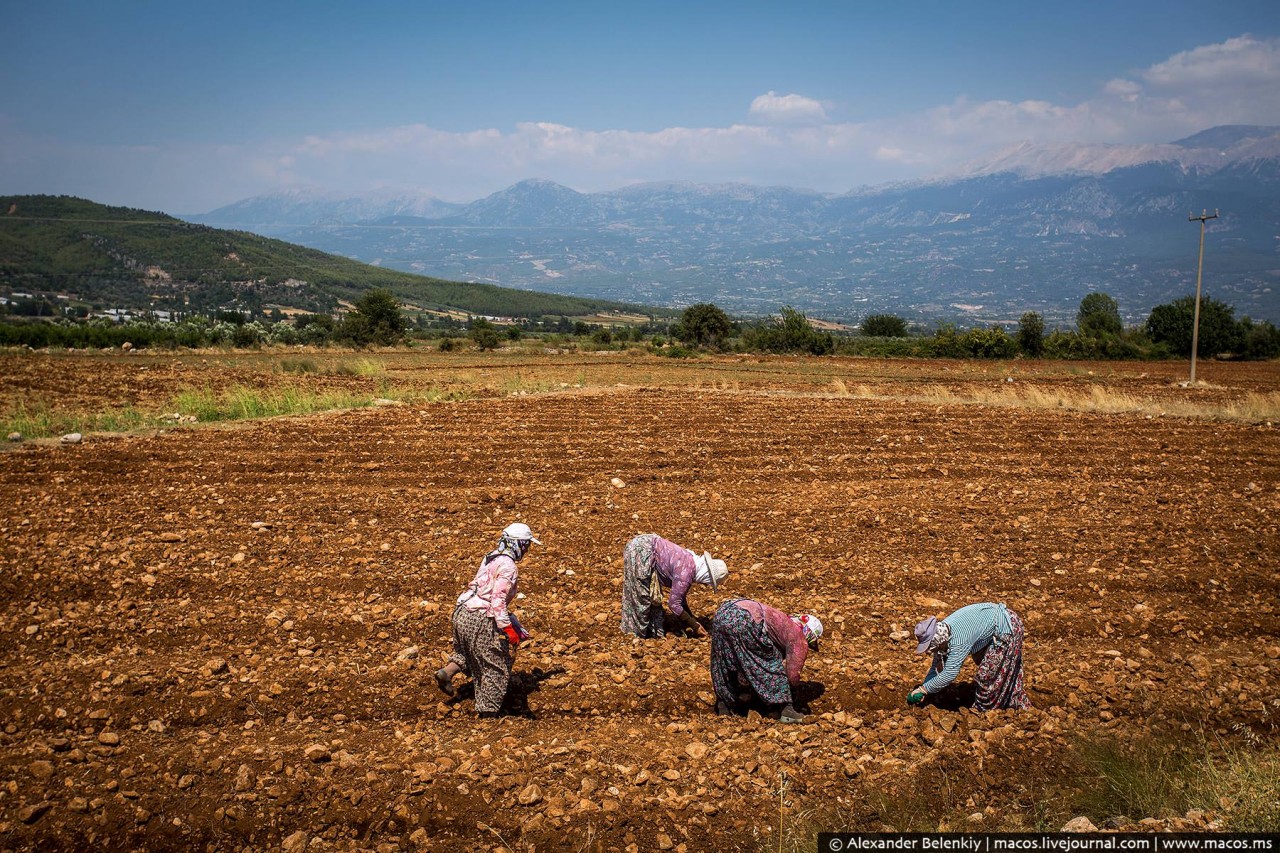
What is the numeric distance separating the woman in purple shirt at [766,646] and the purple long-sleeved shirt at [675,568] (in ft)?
3.20

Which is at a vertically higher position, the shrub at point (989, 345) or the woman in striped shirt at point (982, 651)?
the shrub at point (989, 345)

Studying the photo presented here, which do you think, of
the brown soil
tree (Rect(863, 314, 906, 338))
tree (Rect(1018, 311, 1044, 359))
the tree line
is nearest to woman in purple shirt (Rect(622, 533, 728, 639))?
the brown soil

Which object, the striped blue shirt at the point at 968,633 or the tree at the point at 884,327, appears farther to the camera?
the tree at the point at 884,327

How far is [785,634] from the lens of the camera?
6.04 metres

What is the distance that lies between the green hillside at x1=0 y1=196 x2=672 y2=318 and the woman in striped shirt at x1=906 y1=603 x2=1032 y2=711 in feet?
384

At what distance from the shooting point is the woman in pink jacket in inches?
233

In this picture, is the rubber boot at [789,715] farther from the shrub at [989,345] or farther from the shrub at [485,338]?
the shrub at [485,338]

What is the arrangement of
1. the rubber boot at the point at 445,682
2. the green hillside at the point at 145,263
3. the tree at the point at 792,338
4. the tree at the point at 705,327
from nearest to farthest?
1. the rubber boot at the point at 445,682
2. the tree at the point at 792,338
3. the tree at the point at 705,327
4. the green hillside at the point at 145,263

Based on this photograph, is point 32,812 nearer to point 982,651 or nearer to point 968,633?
point 968,633

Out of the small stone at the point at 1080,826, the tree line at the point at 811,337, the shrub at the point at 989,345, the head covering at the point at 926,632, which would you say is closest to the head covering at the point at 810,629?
the head covering at the point at 926,632

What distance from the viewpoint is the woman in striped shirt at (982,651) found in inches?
236

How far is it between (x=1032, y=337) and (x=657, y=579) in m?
48.5

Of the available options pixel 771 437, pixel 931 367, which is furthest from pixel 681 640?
pixel 931 367

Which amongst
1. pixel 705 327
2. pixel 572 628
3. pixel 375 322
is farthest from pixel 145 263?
pixel 572 628
